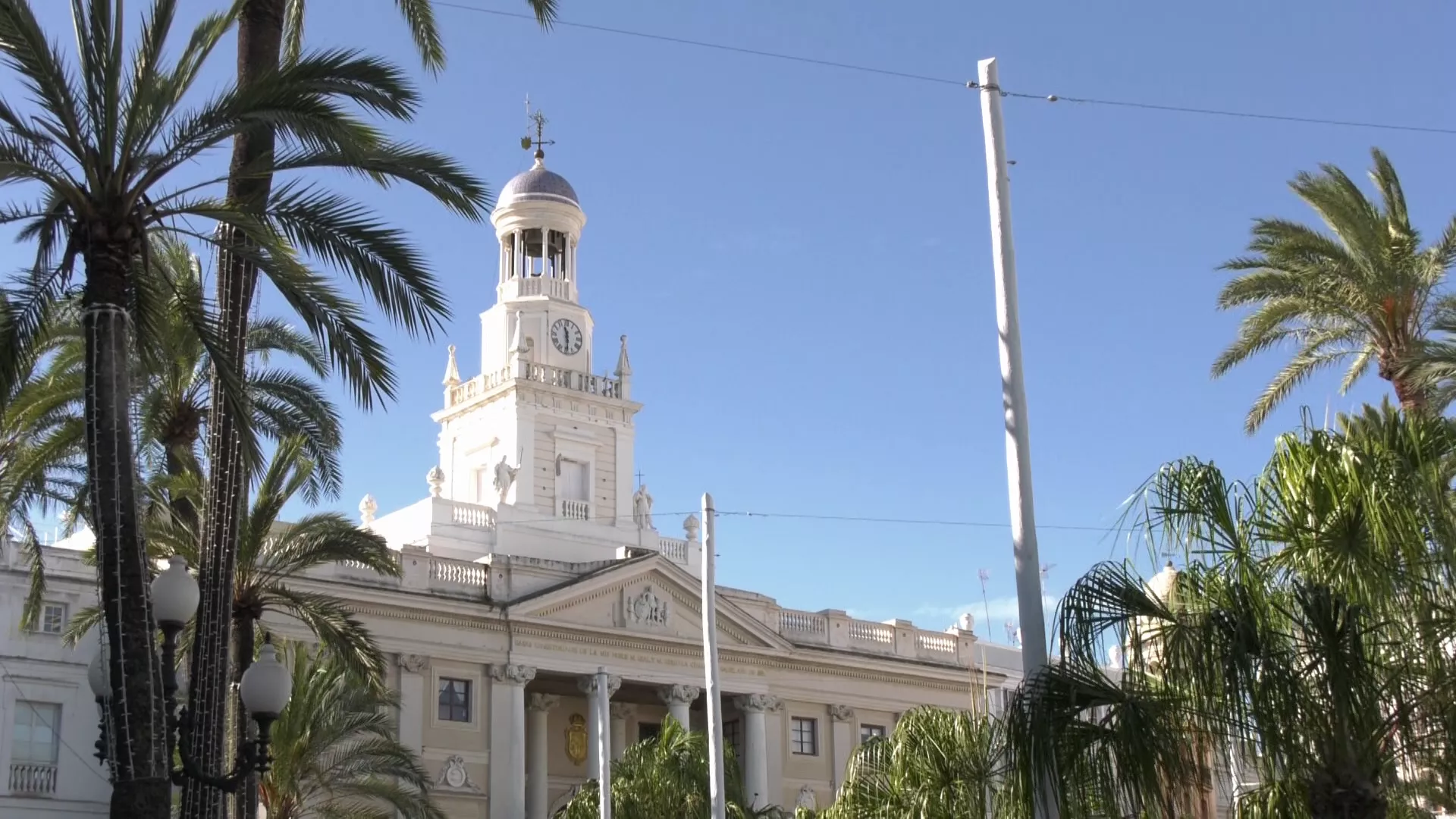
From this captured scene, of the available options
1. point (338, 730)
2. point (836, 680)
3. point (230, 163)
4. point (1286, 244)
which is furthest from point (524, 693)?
point (230, 163)

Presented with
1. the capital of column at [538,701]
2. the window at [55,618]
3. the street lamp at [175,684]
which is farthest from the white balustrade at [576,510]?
the street lamp at [175,684]

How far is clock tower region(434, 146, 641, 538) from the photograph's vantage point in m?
52.8

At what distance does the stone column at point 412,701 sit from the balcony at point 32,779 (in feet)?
27.1

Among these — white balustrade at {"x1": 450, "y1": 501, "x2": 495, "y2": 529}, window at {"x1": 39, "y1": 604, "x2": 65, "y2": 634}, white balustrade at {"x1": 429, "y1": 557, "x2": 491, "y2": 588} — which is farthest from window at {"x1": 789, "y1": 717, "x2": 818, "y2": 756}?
window at {"x1": 39, "y1": 604, "x2": 65, "y2": 634}

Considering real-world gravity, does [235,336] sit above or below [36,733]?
above

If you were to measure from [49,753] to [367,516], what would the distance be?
50.0ft

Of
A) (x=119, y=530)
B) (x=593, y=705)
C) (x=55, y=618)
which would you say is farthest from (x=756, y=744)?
(x=119, y=530)

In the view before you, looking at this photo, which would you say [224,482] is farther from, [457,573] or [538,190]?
[538,190]

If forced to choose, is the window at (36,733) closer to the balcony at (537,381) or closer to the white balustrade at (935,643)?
the balcony at (537,381)

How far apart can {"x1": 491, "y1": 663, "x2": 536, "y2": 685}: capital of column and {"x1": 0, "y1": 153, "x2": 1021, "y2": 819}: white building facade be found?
1.7 inches

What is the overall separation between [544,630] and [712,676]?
1474 centimetres

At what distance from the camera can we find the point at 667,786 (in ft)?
120

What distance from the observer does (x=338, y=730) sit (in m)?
34.0

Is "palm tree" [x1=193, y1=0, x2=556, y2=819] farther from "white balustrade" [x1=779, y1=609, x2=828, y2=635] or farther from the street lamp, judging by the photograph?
"white balustrade" [x1=779, y1=609, x2=828, y2=635]
